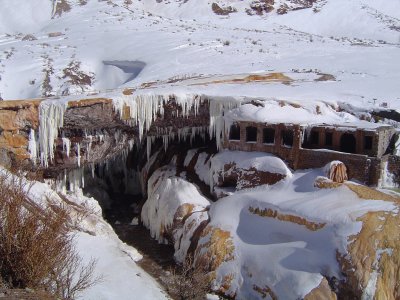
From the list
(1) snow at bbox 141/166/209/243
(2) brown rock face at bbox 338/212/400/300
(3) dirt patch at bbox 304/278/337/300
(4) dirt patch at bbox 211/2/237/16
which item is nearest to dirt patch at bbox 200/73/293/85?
(1) snow at bbox 141/166/209/243

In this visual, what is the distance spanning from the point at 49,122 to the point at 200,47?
64.2 feet

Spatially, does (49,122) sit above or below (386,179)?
above

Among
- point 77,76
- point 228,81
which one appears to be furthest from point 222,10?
point 228,81

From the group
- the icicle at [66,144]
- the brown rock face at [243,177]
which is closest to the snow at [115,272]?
the icicle at [66,144]

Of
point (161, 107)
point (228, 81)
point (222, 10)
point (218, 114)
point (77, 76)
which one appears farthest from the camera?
point (222, 10)

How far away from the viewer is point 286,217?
51.3 feet

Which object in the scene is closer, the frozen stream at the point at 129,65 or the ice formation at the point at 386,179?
the ice formation at the point at 386,179

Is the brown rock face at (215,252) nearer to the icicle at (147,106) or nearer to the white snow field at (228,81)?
the white snow field at (228,81)

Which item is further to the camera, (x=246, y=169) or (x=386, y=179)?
(x=246, y=169)

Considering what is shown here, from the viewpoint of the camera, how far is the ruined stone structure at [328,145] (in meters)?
16.9

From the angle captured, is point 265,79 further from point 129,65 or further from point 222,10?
point 222,10

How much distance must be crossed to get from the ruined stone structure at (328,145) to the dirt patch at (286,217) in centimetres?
265

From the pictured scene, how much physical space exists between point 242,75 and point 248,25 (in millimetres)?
23567

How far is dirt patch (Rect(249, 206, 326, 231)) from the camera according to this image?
14609 mm
